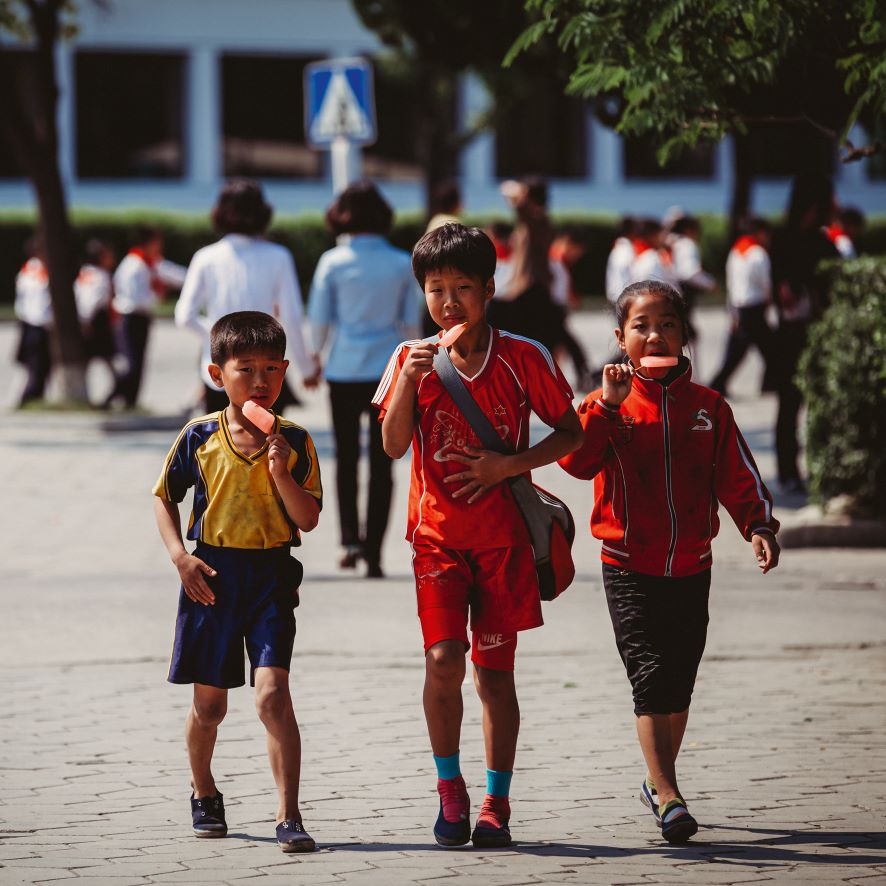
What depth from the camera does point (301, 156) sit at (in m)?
42.4

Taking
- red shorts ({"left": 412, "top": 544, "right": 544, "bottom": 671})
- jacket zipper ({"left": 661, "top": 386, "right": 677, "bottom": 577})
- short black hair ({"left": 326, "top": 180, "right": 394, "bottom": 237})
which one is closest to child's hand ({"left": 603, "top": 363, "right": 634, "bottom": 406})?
jacket zipper ({"left": 661, "top": 386, "right": 677, "bottom": 577})

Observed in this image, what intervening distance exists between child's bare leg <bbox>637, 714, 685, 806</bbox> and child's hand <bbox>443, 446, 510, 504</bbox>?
31.0 inches

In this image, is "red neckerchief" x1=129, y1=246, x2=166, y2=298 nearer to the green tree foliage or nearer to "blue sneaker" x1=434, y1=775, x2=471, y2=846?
the green tree foliage

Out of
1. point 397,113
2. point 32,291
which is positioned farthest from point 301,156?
point 32,291

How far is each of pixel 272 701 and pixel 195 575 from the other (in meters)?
0.39

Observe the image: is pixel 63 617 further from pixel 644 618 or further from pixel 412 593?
pixel 644 618

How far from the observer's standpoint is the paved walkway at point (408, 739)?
16.0 ft

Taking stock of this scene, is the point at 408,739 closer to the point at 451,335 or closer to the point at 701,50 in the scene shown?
the point at 451,335

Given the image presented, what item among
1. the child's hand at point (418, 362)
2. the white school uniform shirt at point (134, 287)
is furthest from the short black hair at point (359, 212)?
the white school uniform shirt at point (134, 287)

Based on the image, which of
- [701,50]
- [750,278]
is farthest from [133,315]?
[701,50]

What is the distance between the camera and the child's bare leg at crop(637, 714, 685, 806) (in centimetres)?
501

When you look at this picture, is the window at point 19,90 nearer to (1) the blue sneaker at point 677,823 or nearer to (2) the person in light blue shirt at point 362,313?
(2) the person in light blue shirt at point 362,313

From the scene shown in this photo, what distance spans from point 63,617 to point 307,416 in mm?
8942

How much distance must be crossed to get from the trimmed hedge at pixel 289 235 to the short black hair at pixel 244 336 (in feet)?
92.1
